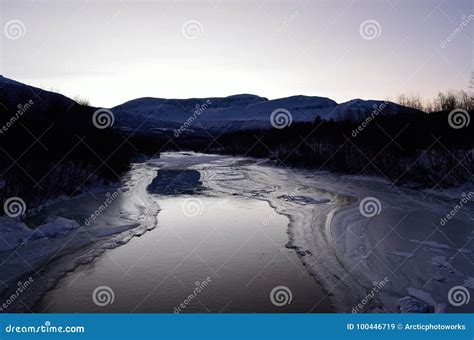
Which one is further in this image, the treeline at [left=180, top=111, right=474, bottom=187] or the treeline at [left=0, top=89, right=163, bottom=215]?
the treeline at [left=180, top=111, right=474, bottom=187]

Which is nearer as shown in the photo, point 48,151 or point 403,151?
point 48,151

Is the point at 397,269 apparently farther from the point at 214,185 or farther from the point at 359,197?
the point at 214,185

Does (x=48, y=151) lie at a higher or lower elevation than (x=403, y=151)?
lower

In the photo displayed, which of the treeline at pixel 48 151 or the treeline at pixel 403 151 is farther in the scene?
the treeline at pixel 403 151
